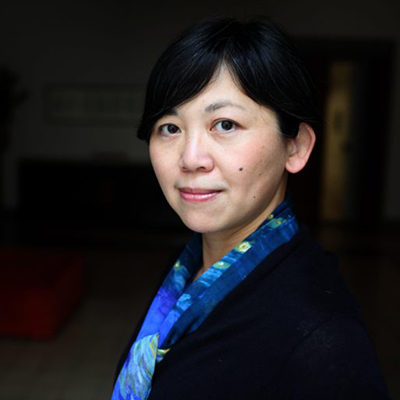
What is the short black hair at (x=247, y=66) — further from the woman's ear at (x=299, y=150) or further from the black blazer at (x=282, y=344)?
the black blazer at (x=282, y=344)

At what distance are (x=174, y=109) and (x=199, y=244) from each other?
39 centimetres

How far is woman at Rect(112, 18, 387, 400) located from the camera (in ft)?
2.37

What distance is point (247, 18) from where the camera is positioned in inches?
36.1

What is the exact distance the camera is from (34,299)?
3027 mm

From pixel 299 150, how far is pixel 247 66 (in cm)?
21

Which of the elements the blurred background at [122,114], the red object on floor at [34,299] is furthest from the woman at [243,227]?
the blurred background at [122,114]

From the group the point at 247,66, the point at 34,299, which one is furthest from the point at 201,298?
the point at 34,299

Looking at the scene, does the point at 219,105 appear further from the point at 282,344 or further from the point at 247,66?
the point at 282,344

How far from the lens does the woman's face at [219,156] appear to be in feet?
2.66

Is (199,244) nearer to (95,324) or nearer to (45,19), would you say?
(95,324)

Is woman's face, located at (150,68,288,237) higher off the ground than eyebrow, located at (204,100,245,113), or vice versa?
eyebrow, located at (204,100,245,113)

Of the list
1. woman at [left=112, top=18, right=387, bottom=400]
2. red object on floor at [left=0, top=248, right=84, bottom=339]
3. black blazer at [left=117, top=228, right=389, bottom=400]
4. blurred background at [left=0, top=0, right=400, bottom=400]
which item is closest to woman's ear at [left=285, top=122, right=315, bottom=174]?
woman at [left=112, top=18, right=387, bottom=400]

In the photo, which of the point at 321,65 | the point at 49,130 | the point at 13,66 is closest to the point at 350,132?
the point at 321,65

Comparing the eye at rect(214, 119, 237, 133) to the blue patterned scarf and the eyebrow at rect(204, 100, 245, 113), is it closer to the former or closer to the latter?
the eyebrow at rect(204, 100, 245, 113)
